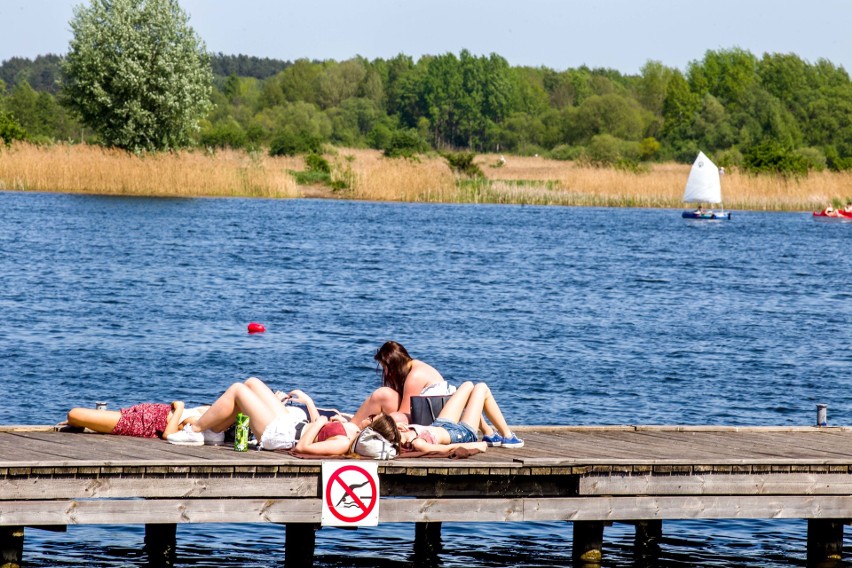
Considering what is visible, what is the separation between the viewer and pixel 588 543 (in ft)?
36.0

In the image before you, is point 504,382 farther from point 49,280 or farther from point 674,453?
point 49,280

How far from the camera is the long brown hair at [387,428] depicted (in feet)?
33.1

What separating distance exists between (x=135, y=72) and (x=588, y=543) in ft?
182

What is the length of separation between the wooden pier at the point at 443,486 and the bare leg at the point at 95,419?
15 cm

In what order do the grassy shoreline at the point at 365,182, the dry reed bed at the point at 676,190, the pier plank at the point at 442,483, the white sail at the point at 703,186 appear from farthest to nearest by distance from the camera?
the dry reed bed at the point at 676,190 < the white sail at the point at 703,186 < the grassy shoreline at the point at 365,182 < the pier plank at the point at 442,483

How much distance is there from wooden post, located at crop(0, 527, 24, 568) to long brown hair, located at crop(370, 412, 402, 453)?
2.65 meters

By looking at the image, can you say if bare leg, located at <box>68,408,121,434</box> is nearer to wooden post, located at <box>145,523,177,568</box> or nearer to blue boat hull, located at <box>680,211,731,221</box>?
wooden post, located at <box>145,523,177,568</box>

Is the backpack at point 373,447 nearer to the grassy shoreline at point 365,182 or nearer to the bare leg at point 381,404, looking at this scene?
the bare leg at point 381,404

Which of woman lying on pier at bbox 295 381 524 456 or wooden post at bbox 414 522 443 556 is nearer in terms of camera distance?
woman lying on pier at bbox 295 381 524 456

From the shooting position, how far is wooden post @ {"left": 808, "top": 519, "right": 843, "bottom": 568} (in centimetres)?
1156

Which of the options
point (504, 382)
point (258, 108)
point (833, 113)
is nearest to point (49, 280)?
point (504, 382)

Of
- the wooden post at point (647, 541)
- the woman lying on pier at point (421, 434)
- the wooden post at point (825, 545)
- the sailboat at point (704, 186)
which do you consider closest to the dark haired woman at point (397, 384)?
the woman lying on pier at point (421, 434)

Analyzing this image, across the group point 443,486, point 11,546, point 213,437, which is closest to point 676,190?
point 213,437

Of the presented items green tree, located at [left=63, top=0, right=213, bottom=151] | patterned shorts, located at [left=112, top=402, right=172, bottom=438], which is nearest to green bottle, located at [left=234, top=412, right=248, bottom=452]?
patterned shorts, located at [left=112, top=402, right=172, bottom=438]
